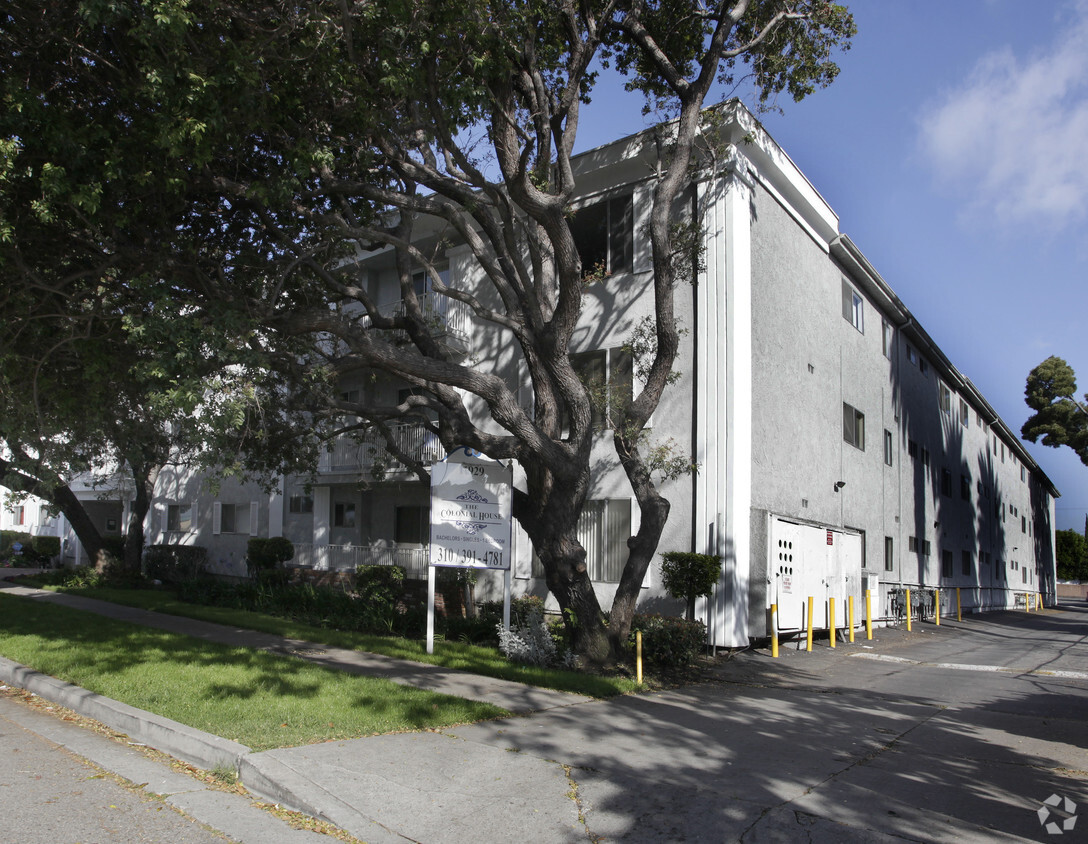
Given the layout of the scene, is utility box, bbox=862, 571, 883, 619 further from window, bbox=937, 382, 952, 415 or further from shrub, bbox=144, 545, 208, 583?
shrub, bbox=144, 545, 208, 583

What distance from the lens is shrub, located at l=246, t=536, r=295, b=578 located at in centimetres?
2181

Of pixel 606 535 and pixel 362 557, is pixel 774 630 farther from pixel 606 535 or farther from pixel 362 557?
pixel 362 557

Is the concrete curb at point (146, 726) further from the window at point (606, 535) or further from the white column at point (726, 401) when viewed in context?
the white column at point (726, 401)

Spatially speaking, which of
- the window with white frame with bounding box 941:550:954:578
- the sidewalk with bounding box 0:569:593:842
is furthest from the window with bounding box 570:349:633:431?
the window with white frame with bounding box 941:550:954:578

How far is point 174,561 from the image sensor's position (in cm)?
2467

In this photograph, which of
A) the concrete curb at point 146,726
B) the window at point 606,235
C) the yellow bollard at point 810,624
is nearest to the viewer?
the concrete curb at point 146,726

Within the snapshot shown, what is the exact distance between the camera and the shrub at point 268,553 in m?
21.8

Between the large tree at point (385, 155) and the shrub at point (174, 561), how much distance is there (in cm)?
1354

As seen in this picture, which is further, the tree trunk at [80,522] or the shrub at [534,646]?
the tree trunk at [80,522]

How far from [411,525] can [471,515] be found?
9178 mm

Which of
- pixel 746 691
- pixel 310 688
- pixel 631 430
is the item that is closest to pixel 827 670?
pixel 746 691

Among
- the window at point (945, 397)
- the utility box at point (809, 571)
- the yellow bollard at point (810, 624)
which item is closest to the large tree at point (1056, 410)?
the window at point (945, 397)

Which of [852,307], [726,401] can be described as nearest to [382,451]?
[726,401]

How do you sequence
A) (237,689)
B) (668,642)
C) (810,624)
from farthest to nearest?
(810,624)
(668,642)
(237,689)
